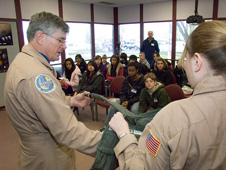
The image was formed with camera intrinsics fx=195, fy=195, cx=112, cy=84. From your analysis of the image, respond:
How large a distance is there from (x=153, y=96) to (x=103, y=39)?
6.04 meters

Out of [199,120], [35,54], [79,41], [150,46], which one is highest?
[79,41]

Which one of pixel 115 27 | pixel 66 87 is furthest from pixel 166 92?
pixel 115 27

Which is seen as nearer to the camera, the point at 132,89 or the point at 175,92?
the point at 175,92

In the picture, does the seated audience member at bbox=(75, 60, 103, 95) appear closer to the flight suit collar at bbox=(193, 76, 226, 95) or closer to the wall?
the wall

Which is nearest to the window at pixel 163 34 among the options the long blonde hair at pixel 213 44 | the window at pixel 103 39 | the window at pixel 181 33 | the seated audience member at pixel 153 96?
the window at pixel 181 33

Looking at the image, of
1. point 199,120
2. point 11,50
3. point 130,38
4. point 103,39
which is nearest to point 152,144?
point 199,120

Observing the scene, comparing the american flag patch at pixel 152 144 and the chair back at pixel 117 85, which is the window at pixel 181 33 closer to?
the chair back at pixel 117 85

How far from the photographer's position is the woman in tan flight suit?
662 mm

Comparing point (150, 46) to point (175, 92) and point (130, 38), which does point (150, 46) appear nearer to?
point (130, 38)

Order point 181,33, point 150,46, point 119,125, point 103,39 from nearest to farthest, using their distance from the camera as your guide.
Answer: point 119,125 → point 150,46 → point 181,33 → point 103,39

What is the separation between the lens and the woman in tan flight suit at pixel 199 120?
66 centimetres

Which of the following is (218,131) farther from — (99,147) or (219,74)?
(99,147)

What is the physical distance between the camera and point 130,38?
8.89 meters

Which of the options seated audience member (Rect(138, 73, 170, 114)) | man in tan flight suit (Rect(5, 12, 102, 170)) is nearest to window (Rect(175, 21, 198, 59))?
seated audience member (Rect(138, 73, 170, 114))
